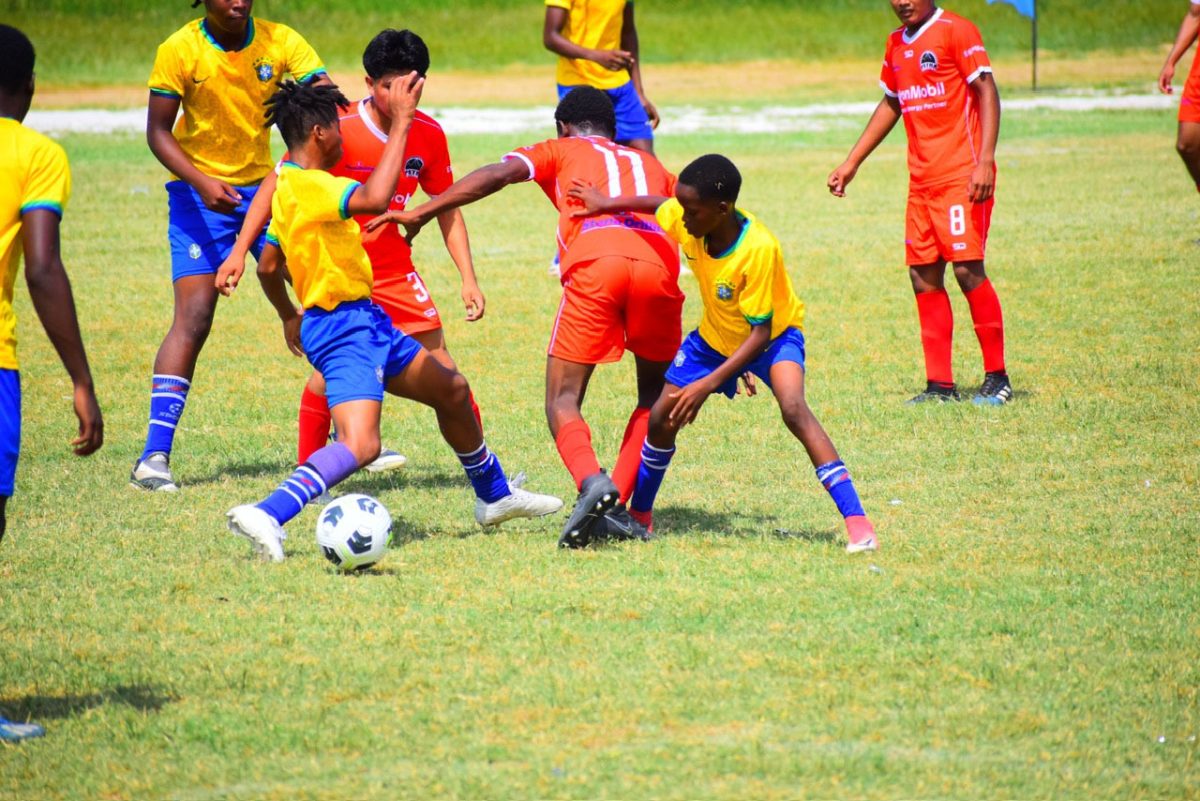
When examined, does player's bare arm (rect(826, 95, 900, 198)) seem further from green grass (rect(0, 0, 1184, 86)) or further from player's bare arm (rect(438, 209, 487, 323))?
green grass (rect(0, 0, 1184, 86))

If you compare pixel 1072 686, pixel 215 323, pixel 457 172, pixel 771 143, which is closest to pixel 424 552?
pixel 1072 686

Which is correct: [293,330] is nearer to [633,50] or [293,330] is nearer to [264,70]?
[264,70]

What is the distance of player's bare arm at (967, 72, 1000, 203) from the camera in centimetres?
873

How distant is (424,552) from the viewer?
625cm

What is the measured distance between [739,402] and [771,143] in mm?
14145

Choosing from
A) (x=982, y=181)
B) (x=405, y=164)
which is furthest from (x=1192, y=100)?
(x=405, y=164)

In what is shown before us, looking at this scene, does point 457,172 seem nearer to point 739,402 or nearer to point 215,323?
point 215,323

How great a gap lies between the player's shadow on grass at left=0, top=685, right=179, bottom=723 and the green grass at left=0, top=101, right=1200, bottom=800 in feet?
0.05

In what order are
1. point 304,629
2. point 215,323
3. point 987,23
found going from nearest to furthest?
point 304,629
point 215,323
point 987,23

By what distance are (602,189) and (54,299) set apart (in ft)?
8.73

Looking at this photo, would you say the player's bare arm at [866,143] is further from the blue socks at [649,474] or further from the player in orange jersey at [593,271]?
the blue socks at [649,474]

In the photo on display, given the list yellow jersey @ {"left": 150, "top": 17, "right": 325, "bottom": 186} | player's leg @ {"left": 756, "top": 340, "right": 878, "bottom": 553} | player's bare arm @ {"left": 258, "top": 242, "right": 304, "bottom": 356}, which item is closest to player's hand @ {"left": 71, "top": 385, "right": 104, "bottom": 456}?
player's bare arm @ {"left": 258, "top": 242, "right": 304, "bottom": 356}

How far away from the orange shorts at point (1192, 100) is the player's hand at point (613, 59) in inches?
163

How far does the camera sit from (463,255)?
7.14 m
